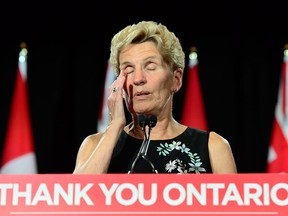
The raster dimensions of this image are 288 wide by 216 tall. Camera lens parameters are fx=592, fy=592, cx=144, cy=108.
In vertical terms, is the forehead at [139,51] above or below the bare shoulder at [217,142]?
above

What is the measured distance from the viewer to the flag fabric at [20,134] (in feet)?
14.6

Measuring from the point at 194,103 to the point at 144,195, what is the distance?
11.7 feet

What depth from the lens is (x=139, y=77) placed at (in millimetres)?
1675

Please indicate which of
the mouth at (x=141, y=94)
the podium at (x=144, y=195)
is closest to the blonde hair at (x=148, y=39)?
the mouth at (x=141, y=94)

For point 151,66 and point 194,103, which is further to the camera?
point 194,103

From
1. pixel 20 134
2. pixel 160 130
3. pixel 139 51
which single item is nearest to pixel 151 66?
pixel 139 51

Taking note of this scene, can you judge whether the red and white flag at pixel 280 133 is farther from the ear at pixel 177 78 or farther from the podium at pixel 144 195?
the podium at pixel 144 195

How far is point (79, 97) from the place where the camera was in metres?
4.54

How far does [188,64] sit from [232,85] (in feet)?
1.25

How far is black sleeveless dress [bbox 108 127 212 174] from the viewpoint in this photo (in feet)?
5.38

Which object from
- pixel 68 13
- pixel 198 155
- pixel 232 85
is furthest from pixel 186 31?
pixel 198 155

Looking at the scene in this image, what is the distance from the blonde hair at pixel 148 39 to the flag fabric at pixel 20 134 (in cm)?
285

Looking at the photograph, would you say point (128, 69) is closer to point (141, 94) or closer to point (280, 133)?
point (141, 94)

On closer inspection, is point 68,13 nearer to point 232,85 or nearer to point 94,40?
point 94,40
